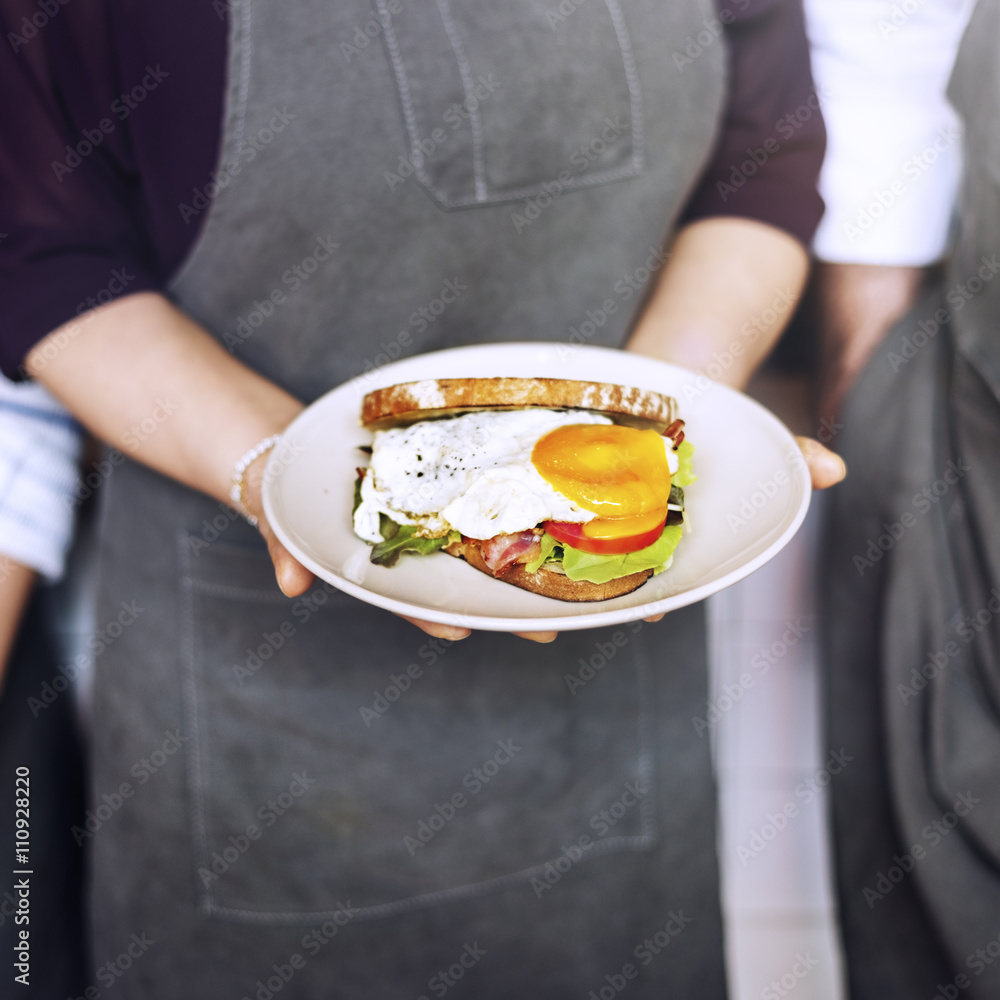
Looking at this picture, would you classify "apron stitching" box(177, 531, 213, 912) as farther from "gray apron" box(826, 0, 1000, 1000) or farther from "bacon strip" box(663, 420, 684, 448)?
"gray apron" box(826, 0, 1000, 1000)

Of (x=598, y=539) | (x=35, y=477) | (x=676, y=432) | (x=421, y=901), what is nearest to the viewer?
(x=598, y=539)

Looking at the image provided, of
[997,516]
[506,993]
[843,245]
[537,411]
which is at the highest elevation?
[537,411]

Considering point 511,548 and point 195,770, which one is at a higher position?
point 511,548

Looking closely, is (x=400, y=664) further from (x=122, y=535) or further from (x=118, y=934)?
(x=118, y=934)

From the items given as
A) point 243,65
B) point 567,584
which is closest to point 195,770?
point 567,584

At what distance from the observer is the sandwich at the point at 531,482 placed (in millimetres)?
727

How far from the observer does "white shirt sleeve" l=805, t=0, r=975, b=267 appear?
1185mm

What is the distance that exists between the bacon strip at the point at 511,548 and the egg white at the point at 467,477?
0.7 inches

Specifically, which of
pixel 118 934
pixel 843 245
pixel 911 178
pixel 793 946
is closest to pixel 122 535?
pixel 118 934

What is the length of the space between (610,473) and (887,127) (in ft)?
3.13

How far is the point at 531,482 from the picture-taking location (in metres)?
0.75

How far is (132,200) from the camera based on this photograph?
1040 mm

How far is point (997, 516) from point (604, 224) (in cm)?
69

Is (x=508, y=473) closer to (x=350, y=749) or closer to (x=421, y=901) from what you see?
(x=350, y=749)
